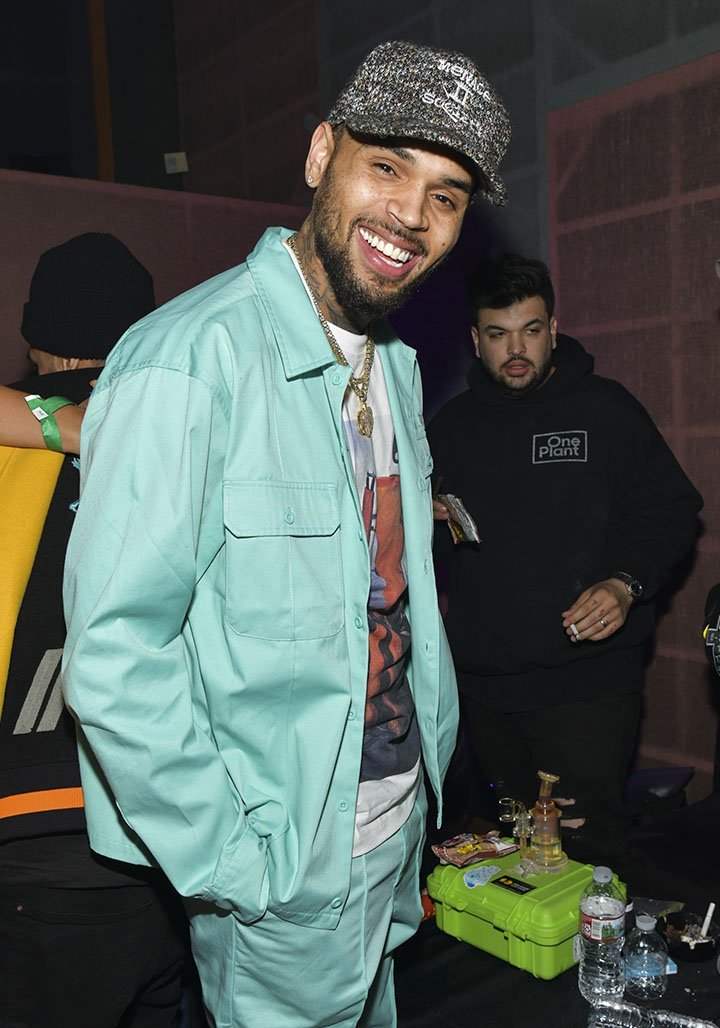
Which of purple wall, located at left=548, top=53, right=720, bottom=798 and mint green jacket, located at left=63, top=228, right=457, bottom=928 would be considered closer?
mint green jacket, located at left=63, top=228, right=457, bottom=928

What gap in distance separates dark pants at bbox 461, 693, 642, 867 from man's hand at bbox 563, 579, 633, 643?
22 centimetres

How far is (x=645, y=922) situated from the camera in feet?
6.42

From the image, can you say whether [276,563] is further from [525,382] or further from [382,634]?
[525,382]

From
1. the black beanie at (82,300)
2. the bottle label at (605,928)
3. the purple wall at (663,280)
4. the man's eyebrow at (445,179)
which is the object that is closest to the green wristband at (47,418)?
the black beanie at (82,300)

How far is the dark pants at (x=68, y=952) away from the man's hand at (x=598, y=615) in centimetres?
148

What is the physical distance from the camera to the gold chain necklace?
138 cm

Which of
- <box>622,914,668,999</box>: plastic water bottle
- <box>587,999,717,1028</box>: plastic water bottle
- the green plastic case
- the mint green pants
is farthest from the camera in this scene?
the green plastic case

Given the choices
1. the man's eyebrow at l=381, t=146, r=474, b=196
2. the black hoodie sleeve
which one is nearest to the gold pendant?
the man's eyebrow at l=381, t=146, r=474, b=196

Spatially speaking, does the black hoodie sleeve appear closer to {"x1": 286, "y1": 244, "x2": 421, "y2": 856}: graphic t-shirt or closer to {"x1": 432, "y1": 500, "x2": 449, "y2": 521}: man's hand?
{"x1": 432, "y1": 500, "x2": 449, "y2": 521}: man's hand

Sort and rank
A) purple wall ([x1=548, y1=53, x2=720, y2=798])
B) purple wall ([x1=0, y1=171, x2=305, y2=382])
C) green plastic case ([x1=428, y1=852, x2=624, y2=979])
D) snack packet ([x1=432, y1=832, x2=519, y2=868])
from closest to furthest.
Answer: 1. green plastic case ([x1=428, y1=852, x2=624, y2=979])
2. snack packet ([x1=432, y1=832, x2=519, y2=868])
3. purple wall ([x1=548, y1=53, x2=720, y2=798])
4. purple wall ([x1=0, y1=171, x2=305, y2=382])

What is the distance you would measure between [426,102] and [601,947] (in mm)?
1580

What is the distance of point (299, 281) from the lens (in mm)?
1318

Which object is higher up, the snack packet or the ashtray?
the snack packet

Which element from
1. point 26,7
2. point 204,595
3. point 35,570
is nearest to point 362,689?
point 204,595
